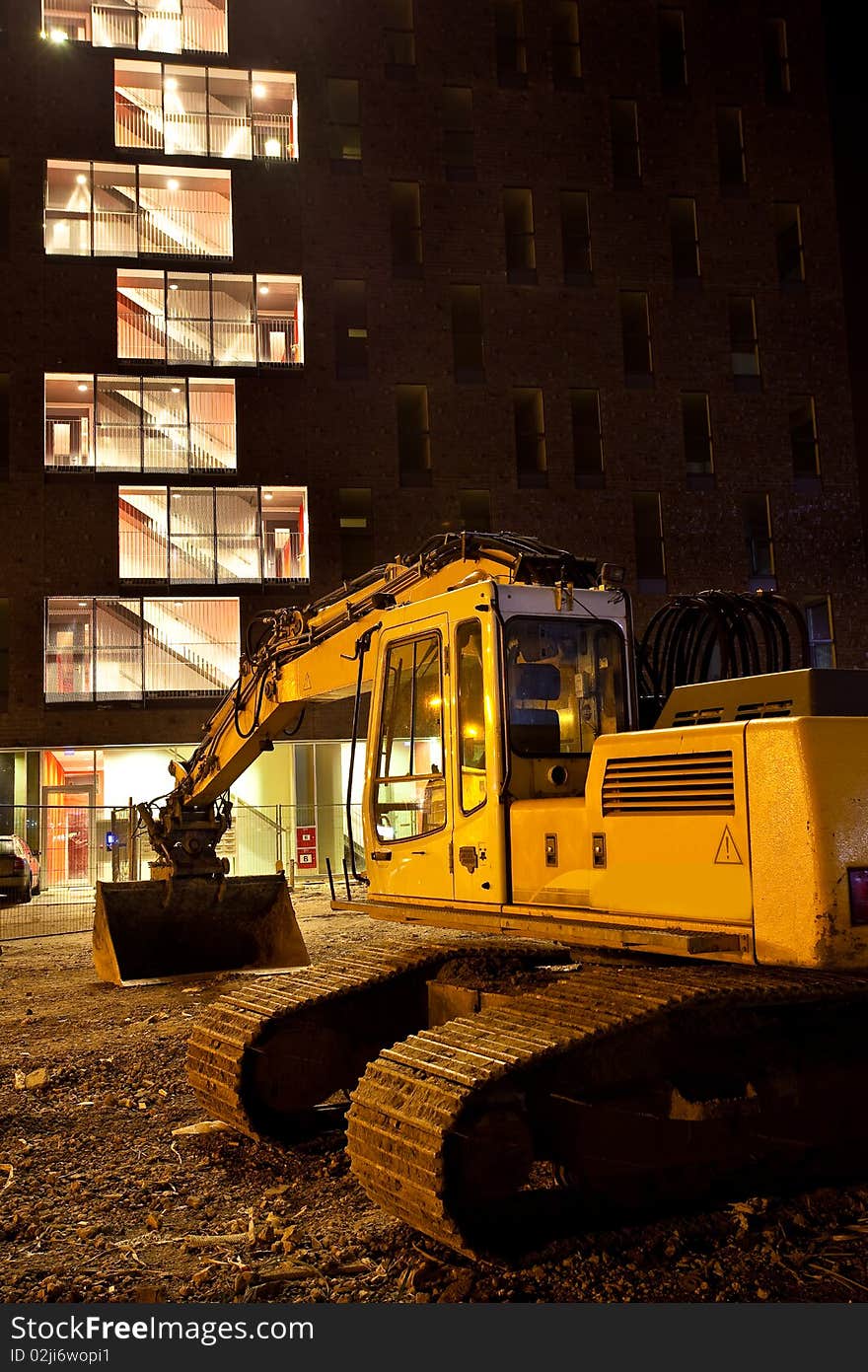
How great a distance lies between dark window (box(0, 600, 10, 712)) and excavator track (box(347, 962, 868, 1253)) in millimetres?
25473

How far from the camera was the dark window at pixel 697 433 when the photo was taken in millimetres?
32719

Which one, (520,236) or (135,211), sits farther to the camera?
(520,236)

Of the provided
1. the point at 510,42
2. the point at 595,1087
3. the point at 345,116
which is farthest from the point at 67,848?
the point at 510,42

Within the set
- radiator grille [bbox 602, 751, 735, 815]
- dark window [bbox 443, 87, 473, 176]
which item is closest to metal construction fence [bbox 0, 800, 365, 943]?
radiator grille [bbox 602, 751, 735, 815]

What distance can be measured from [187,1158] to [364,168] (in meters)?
30.5

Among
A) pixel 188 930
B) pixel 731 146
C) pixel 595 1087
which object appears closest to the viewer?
pixel 595 1087

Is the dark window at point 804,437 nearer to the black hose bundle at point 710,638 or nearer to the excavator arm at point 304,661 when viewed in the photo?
the excavator arm at point 304,661

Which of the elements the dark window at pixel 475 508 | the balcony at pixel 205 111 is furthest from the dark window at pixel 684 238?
the balcony at pixel 205 111

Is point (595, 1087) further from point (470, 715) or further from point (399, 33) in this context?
point (399, 33)

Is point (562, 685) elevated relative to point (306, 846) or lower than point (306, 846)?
elevated

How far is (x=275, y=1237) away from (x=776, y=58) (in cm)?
3846

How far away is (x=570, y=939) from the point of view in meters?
5.75

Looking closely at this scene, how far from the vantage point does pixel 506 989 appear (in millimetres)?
6324

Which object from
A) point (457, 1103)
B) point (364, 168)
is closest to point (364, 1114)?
point (457, 1103)
